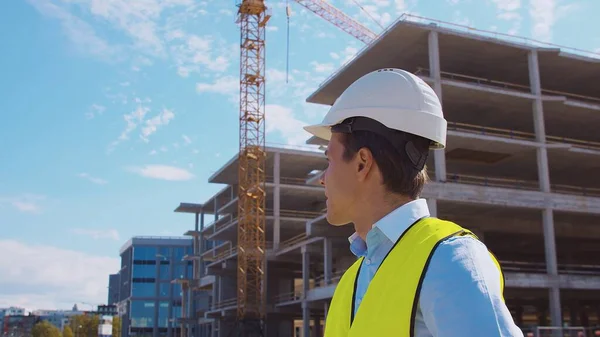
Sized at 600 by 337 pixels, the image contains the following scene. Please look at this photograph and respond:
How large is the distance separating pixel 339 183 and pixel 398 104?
32cm

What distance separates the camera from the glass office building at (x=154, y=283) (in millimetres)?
115688

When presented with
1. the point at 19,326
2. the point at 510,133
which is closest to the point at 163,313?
the point at 19,326

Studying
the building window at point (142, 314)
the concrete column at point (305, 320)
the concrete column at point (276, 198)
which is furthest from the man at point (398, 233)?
the building window at point (142, 314)

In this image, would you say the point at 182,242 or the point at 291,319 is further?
the point at 182,242

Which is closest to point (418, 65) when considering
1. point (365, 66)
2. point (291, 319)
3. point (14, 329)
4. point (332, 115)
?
point (365, 66)

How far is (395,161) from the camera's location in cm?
186

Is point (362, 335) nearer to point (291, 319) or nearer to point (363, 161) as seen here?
point (363, 161)

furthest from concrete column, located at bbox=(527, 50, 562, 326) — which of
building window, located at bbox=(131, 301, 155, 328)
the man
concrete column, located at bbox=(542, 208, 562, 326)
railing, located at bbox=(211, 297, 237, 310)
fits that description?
building window, located at bbox=(131, 301, 155, 328)

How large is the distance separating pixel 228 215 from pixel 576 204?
41.7 m

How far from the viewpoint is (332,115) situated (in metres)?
1.97

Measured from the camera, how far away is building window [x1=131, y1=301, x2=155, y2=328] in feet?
379

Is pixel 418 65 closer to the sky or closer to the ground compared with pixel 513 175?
closer to the sky

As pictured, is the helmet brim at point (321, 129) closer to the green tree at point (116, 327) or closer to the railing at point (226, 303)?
the railing at point (226, 303)

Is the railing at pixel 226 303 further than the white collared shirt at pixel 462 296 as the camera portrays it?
Yes
